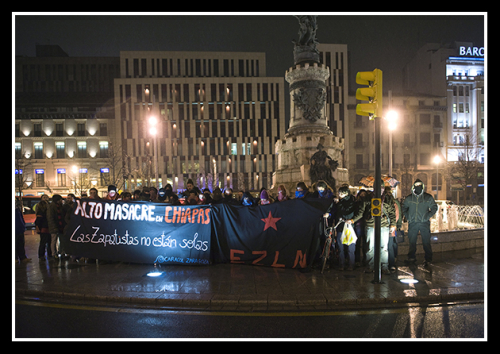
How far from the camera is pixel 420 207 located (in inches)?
321

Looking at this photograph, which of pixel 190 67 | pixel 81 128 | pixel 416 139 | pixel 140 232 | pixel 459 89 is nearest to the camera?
pixel 140 232

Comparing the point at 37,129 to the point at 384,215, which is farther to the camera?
the point at 37,129

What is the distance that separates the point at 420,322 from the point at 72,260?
8.14 metres

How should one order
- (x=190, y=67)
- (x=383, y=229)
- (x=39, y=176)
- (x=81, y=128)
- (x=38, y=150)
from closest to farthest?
(x=383, y=229), (x=39, y=176), (x=38, y=150), (x=81, y=128), (x=190, y=67)

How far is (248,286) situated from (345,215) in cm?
259

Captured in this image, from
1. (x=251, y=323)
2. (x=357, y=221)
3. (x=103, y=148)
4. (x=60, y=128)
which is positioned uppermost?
(x=60, y=128)

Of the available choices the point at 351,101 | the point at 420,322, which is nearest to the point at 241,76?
the point at 351,101

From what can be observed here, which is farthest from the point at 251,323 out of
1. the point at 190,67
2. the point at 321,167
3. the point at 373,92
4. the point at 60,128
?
the point at 60,128

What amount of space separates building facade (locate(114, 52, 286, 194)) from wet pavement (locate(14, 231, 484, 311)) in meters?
53.9

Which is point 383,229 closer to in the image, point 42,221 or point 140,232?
point 140,232

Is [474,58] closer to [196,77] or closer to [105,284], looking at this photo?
[196,77]

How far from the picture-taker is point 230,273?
7.34 metres

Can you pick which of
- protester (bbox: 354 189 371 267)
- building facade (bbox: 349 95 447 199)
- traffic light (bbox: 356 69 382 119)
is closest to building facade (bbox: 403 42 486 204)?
building facade (bbox: 349 95 447 199)

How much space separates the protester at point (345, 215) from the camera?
24.4 feet
